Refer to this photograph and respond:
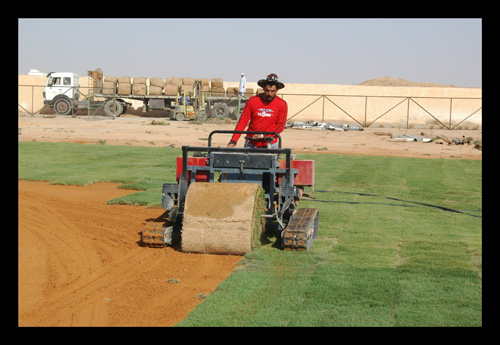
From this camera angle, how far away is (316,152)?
26.8 metres

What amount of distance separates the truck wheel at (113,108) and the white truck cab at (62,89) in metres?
2.93

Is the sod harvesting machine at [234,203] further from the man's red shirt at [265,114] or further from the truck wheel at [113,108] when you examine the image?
the truck wheel at [113,108]

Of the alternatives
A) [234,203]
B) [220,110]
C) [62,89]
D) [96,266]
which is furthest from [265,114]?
[62,89]

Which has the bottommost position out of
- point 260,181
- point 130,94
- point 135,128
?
point 260,181

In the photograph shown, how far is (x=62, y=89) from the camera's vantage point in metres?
49.3

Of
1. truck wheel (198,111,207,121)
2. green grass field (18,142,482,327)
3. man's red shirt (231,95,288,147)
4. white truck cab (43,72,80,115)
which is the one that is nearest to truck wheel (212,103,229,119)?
truck wheel (198,111,207,121)

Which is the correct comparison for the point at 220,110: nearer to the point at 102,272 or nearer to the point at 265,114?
the point at 265,114

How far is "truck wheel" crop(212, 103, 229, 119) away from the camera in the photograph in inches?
1754

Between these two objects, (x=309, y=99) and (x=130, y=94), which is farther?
(x=309, y=99)

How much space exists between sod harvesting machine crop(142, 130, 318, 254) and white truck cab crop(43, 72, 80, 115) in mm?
40078
